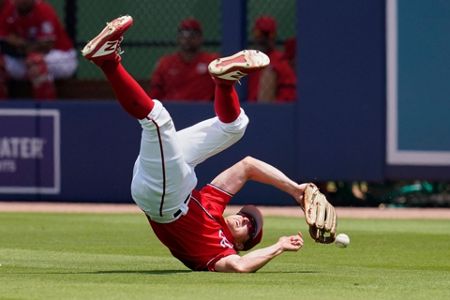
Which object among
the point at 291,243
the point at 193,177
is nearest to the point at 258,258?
the point at 291,243

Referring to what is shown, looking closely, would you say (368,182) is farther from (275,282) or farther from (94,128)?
(275,282)

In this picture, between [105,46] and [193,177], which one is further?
[193,177]

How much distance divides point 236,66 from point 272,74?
301 inches

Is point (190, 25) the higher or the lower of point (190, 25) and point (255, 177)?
the higher

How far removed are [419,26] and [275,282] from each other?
8133 mm

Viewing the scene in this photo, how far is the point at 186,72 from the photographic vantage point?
641 inches

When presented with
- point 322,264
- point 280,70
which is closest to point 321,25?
point 280,70

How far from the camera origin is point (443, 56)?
15320 mm

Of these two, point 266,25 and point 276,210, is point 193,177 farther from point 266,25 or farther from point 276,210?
point 266,25

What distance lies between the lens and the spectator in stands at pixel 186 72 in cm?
1616

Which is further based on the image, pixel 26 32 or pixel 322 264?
pixel 26 32

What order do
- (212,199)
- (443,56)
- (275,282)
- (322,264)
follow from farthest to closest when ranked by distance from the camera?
(443,56)
(322,264)
(212,199)
(275,282)

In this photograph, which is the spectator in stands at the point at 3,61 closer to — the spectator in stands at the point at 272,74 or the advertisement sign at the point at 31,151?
the advertisement sign at the point at 31,151

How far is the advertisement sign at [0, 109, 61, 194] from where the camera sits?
16.3 meters
